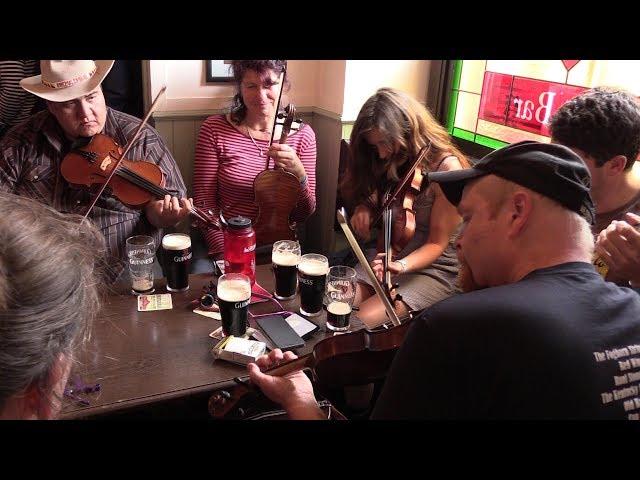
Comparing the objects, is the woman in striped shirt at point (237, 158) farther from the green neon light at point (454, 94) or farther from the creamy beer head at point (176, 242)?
the green neon light at point (454, 94)

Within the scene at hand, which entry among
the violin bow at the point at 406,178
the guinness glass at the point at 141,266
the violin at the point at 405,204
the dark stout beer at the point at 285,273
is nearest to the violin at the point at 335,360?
the dark stout beer at the point at 285,273

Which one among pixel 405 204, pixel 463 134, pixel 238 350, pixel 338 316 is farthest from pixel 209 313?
pixel 463 134

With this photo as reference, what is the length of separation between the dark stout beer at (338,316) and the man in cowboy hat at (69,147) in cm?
85

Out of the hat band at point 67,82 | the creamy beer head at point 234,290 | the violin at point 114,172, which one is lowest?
the creamy beer head at point 234,290

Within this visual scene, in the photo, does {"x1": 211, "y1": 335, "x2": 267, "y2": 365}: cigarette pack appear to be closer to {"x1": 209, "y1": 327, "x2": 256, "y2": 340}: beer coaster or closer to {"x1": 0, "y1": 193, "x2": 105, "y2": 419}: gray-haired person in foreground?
{"x1": 209, "y1": 327, "x2": 256, "y2": 340}: beer coaster

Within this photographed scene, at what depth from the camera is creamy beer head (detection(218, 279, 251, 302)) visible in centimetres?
142

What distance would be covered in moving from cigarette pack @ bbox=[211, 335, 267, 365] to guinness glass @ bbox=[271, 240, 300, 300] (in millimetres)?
302

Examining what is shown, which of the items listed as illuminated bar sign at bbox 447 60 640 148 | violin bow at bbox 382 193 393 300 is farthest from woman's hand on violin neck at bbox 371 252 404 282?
illuminated bar sign at bbox 447 60 640 148

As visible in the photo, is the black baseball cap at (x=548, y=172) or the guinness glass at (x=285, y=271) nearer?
the black baseball cap at (x=548, y=172)

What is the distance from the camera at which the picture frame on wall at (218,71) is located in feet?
9.21

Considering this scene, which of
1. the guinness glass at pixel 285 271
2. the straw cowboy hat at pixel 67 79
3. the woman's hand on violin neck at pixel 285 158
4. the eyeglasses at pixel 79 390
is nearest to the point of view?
the eyeglasses at pixel 79 390

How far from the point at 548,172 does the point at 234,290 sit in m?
0.86

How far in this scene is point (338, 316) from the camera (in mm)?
1509
